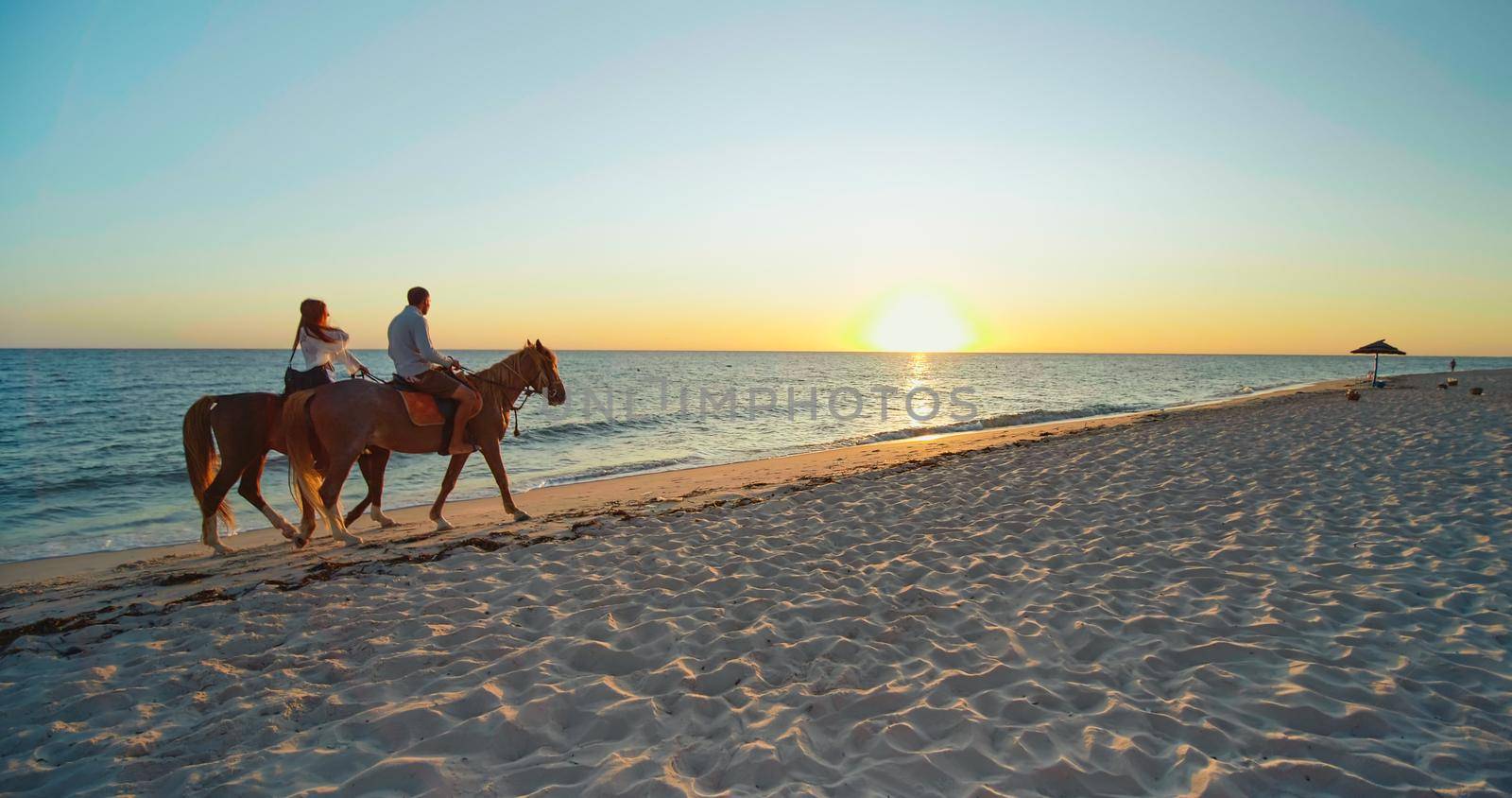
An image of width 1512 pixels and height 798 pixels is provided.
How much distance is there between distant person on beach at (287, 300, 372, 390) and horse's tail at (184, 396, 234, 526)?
0.89 m

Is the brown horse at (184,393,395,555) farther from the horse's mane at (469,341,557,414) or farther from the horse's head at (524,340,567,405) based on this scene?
the horse's head at (524,340,567,405)

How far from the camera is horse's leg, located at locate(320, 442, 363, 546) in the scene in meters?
6.90

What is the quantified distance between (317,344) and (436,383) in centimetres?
121

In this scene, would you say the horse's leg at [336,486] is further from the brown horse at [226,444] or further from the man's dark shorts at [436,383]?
the man's dark shorts at [436,383]

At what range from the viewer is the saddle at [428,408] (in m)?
7.25

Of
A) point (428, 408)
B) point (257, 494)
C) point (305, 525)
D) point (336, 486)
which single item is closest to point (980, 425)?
point (428, 408)

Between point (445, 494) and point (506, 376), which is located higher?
point (506, 376)

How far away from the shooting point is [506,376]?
8.29 metres

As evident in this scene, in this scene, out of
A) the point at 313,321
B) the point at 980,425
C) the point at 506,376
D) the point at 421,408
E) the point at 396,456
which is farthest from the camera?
the point at 980,425

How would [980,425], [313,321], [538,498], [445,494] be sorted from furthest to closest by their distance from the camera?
[980,425], [538,498], [445,494], [313,321]

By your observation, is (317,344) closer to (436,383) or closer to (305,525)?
(436,383)

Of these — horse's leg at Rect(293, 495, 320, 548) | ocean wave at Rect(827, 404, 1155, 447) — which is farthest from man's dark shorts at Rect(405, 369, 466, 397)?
ocean wave at Rect(827, 404, 1155, 447)

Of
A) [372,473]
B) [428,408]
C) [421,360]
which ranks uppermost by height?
[421,360]

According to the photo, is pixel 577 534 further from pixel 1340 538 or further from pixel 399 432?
pixel 1340 538
